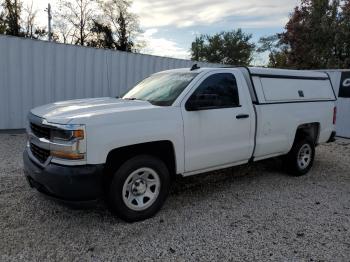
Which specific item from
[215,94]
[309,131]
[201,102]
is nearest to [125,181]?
[201,102]

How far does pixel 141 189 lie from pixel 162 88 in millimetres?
1508

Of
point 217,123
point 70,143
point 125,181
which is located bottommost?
point 125,181

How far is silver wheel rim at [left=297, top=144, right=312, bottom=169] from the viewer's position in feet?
19.5

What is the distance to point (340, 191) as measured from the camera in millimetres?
5238

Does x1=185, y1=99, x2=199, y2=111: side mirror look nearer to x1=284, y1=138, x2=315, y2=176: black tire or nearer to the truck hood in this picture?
the truck hood

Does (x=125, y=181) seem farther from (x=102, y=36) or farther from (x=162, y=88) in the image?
(x=102, y=36)

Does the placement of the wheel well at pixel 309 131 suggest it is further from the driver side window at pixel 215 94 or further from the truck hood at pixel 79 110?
the truck hood at pixel 79 110

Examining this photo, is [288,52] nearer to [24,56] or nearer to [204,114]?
[24,56]

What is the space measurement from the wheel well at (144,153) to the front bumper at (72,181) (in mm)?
245

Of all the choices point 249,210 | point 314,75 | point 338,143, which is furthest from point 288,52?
point 249,210

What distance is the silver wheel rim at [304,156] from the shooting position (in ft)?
19.5

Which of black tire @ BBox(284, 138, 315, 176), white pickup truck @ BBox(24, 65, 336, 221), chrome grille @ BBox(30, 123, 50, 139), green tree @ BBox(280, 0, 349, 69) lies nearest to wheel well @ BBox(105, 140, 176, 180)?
white pickup truck @ BBox(24, 65, 336, 221)

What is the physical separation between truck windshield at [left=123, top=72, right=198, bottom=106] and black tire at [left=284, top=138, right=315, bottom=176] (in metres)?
2.58

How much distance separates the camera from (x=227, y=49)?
42.0m
